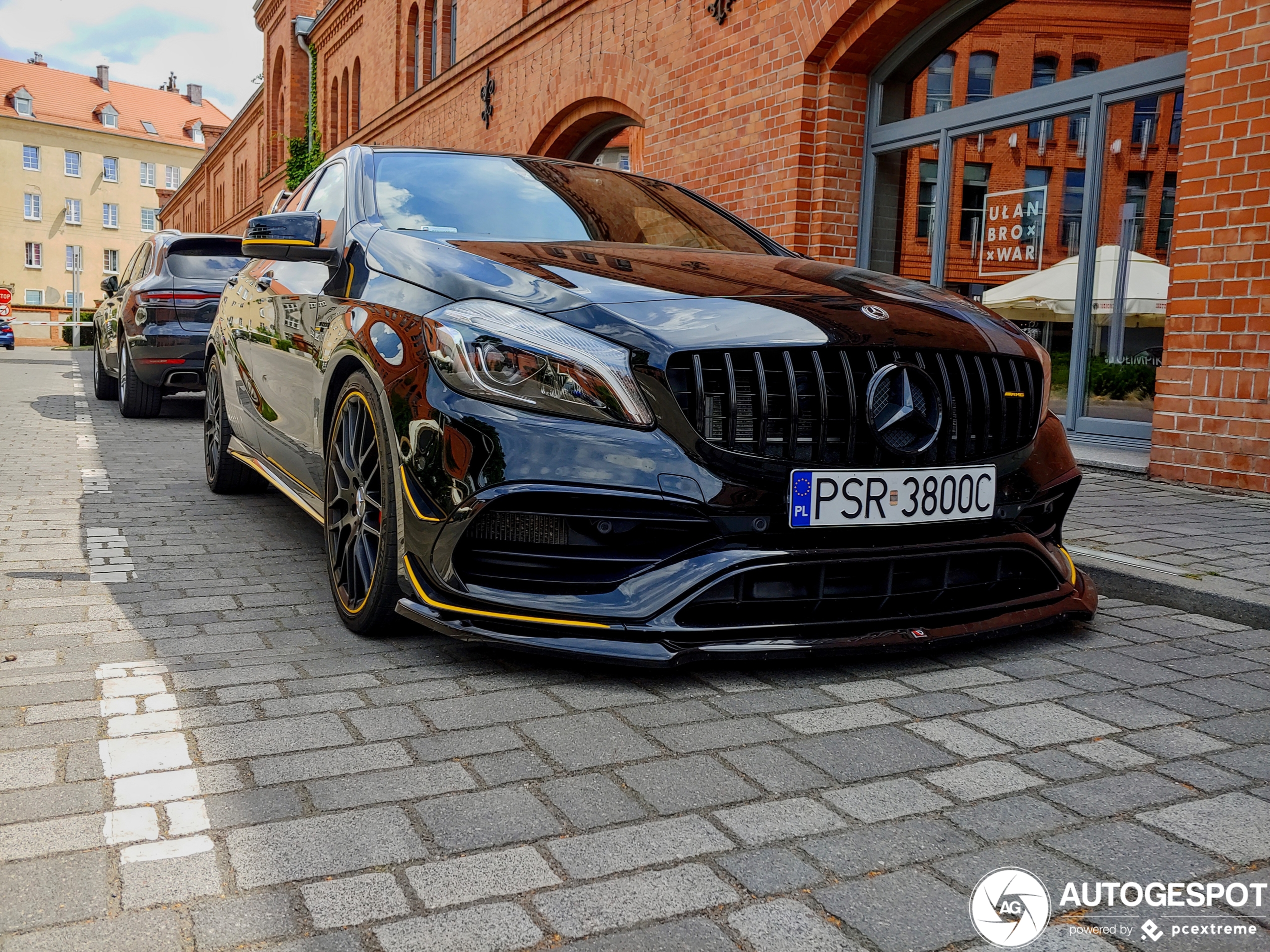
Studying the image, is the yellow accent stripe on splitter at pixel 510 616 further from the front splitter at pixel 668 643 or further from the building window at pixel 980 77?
the building window at pixel 980 77

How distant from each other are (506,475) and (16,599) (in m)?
2.04

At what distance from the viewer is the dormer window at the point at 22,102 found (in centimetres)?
8094

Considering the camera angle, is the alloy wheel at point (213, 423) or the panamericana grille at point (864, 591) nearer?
the panamericana grille at point (864, 591)

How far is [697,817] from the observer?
87.3 inches

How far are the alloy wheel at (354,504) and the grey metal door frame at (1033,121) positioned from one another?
215 inches

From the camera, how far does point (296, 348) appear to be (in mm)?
4281

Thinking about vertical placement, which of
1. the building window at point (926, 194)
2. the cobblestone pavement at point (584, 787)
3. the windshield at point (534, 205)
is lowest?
the cobblestone pavement at point (584, 787)

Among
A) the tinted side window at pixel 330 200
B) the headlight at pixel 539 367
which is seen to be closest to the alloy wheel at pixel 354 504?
the headlight at pixel 539 367

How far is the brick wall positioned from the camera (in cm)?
614

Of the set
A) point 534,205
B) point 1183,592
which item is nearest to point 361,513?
point 534,205

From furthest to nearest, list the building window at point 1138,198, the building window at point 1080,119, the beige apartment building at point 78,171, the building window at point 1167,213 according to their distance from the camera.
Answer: the beige apartment building at point 78,171 < the building window at point 1080,119 < the building window at point 1138,198 < the building window at point 1167,213

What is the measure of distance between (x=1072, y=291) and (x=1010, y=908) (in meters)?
6.98

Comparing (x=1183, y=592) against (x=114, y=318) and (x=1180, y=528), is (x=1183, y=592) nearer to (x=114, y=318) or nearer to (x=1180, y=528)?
(x=1180, y=528)

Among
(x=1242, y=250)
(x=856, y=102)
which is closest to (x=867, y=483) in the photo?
(x=1242, y=250)
